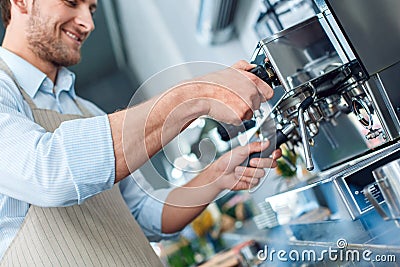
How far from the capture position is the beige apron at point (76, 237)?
887mm

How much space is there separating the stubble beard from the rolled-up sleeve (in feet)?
1.38

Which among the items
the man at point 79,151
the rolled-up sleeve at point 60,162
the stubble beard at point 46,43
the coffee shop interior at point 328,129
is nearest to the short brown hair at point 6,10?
the man at point 79,151

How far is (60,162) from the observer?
2.31 feet

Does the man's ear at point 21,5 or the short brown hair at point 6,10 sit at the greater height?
A: the short brown hair at point 6,10

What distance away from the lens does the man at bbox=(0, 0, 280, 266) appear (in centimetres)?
70

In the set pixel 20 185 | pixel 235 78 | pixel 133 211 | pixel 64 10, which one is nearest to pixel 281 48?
pixel 235 78

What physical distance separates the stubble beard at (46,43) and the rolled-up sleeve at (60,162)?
0.42 metres

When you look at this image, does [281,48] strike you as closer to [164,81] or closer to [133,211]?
[164,81]

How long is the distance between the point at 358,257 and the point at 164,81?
420 mm

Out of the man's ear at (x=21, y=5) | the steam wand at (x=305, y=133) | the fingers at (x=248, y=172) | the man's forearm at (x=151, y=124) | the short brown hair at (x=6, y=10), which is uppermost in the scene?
the short brown hair at (x=6, y=10)

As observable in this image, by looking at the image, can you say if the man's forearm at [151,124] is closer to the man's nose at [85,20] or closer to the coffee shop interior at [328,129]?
the coffee shop interior at [328,129]

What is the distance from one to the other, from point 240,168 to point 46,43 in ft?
1.80

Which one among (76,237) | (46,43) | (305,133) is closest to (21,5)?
(46,43)

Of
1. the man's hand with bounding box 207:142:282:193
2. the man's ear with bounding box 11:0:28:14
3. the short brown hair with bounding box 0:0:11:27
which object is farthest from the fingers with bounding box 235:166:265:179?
the short brown hair with bounding box 0:0:11:27
